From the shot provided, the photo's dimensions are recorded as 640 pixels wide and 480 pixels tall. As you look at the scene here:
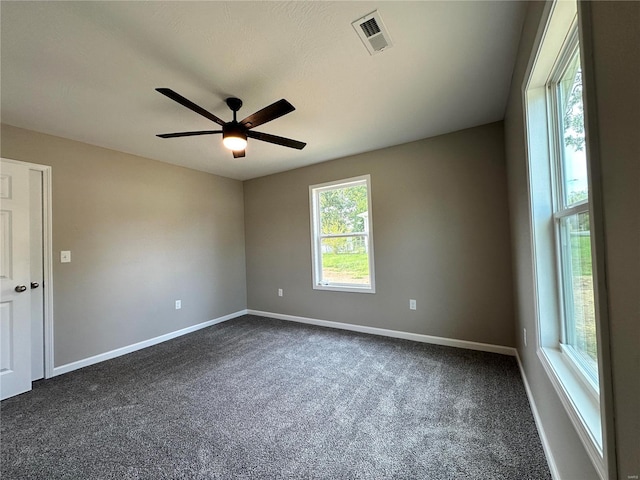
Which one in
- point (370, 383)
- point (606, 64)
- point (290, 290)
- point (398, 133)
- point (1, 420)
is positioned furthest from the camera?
point (290, 290)

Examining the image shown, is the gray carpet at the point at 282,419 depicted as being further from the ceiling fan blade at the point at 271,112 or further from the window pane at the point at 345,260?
the ceiling fan blade at the point at 271,112

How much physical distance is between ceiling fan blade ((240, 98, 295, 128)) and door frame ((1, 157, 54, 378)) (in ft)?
7.49

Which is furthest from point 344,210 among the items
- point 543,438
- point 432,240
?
point 543,438

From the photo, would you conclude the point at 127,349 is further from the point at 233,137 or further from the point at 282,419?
the point at 233,137

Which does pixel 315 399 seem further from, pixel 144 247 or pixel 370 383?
pixel 144 247

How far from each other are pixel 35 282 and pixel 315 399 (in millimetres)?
2902

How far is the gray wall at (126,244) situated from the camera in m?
2.79

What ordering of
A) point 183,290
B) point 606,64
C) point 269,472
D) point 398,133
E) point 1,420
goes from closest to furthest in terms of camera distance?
1. point 606,64
2. point 269,472
3. point 1,420
4. point 398,133
5. point 183,290

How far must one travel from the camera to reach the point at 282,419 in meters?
1.89

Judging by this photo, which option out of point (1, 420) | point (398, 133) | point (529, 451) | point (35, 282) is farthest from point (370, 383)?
point (35, 282)

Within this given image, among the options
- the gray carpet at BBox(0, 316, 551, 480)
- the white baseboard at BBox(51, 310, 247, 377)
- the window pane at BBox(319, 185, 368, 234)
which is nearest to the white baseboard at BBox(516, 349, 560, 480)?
the gray carpet at BBox(0, 316, 551, 480)

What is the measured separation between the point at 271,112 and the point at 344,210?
222 centimetres

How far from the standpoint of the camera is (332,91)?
2.15 metres

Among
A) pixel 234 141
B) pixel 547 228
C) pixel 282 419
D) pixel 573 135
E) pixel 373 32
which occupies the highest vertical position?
pixel 373 32
